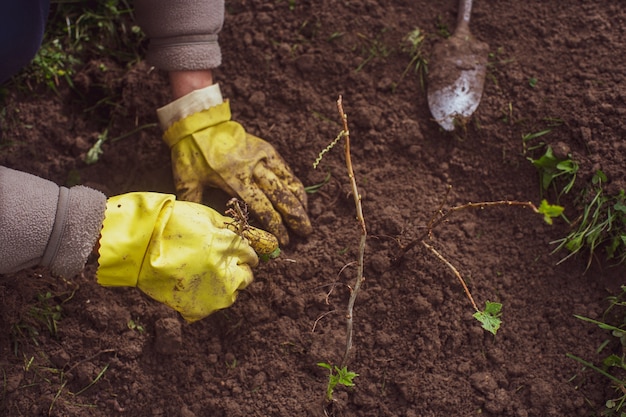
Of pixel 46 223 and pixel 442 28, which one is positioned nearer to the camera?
pixel 46 223

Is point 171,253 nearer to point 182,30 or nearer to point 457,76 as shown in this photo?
point 182,30

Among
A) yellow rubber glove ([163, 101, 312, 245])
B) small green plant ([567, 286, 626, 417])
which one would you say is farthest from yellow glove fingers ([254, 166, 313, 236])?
small green plant ([567, 286, 626, 417])

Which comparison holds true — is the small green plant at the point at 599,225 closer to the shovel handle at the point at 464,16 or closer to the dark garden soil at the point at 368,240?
the dark garden soil at the point at 368,240

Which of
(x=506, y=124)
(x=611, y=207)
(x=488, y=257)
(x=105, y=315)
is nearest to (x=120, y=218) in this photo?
(x=105, y=315)

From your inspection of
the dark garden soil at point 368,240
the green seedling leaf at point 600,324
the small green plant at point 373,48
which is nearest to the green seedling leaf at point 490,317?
the dark garden soil at point 368,240

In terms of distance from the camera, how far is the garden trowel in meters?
2.30

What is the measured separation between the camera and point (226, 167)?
Result: 2.10m

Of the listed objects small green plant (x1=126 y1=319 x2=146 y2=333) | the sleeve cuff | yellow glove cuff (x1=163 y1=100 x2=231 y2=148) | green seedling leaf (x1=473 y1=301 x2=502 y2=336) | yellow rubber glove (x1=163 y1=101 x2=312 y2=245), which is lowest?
small green plant (x1=126 y1=319 x2=146 y2=333)

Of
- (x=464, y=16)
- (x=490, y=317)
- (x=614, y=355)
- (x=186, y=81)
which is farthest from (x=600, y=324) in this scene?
(x=186, y=81)

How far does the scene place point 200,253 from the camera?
6.21 ft

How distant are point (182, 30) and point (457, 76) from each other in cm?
99

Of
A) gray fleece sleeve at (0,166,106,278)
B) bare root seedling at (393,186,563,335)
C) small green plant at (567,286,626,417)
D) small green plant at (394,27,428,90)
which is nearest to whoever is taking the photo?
bare root seedling at (393,186,563,335)

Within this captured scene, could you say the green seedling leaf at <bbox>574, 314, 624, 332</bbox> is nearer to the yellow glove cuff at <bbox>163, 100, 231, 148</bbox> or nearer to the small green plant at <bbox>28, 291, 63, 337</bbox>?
the yellow glove cuff at <bbox>163, 100, 231, 148</bbox>

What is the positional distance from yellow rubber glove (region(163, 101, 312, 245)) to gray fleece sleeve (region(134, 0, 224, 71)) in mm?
182
